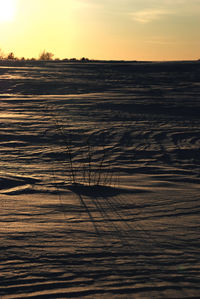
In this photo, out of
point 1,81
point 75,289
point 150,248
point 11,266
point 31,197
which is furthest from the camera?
point 1,81

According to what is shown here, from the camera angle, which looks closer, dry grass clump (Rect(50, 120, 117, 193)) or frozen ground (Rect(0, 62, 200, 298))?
frozen ground (Rect(0, 62, 200, 298))

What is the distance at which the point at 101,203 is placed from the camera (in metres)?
4.59

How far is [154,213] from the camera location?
4.25 metres

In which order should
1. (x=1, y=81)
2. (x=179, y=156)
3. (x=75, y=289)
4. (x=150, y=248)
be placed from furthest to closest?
(x=1, y=81), (x=179, y=156), (x=150, y=248), (x=75, y=289)

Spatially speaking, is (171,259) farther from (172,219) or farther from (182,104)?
(182,104)

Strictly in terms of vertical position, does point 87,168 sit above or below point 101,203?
above

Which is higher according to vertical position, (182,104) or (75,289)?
(182,104)

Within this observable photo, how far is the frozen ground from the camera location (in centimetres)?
288

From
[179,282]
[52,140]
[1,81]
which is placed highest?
[1,81]

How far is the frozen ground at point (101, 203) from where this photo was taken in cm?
288

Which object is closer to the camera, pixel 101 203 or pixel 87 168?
pixel 101 203

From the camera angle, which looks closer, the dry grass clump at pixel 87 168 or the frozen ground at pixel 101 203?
the frozen ground at pixel 101 203

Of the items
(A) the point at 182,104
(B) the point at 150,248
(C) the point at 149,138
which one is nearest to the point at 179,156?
(C) the point at 149,138

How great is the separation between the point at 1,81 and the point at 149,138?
925 cm
